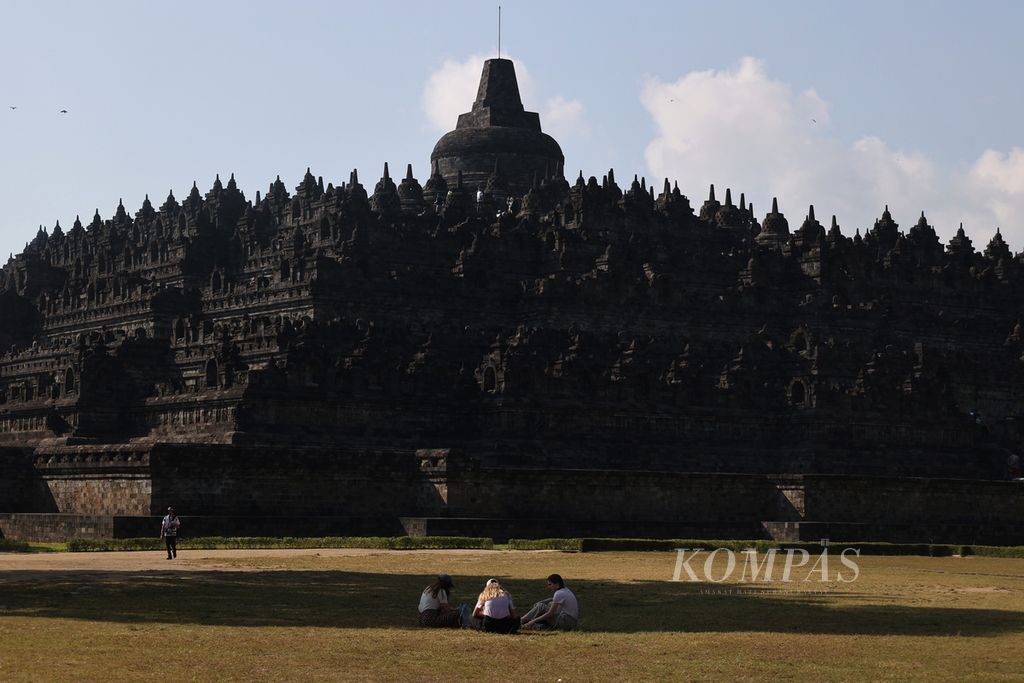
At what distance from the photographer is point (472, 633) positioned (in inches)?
1253

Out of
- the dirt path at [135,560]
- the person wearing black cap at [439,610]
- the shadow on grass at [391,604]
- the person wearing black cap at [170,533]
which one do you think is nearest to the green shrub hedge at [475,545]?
the dirt path at [135,560]

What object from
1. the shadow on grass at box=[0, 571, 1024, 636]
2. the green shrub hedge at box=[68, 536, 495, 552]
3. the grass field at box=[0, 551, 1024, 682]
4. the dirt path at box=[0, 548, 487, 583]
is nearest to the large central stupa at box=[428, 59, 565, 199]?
the green shrub hedge at box=[68, 536, 495, 552]

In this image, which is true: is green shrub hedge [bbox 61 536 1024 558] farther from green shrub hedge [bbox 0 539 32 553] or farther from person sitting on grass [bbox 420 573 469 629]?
person sitting on grass [bbox 420 573 469 629]

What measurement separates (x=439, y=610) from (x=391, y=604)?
4.35 meters

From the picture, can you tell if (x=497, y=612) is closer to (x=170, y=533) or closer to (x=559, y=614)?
(x=559, y=614)

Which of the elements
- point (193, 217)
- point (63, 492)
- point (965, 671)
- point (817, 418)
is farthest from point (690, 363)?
point (965, 671)

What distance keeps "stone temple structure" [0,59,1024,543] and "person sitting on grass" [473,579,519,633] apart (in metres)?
27.5

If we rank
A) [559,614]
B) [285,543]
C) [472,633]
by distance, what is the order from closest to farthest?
[472,633] → [559,614] → [285,543]

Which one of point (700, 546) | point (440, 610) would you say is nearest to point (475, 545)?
point (700, 546)

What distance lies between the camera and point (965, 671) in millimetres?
27828

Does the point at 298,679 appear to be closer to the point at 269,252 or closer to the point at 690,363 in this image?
the point at 690,363

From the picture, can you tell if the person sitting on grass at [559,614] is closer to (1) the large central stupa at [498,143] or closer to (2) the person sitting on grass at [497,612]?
(2) the person sitting on grass at [497,612]

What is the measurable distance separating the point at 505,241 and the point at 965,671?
70043 millimetres

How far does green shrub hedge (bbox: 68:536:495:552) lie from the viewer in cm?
5400
